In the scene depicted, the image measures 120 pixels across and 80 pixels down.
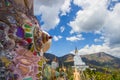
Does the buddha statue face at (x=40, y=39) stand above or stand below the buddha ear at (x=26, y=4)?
below

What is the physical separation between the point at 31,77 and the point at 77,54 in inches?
3582

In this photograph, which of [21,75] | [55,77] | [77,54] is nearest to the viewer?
[21,75]

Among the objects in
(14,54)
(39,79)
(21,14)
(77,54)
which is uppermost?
(77,54)

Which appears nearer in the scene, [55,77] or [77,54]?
[55,77]

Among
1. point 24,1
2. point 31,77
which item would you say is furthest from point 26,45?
point 24,1

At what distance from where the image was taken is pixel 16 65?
8.29 ft

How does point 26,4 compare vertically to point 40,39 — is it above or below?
above

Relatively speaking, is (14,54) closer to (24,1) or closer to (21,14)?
(21,14)

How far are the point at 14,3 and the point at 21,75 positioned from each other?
675 millimetres

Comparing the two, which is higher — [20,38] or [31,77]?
[20,38]

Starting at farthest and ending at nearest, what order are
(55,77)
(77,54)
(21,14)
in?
(77,54) → (55,77) → (21,14)

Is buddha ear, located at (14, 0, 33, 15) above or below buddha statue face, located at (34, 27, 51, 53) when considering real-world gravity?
above

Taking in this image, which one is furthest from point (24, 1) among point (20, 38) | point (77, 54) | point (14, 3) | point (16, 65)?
point (77, 54)

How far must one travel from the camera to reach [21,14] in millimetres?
2719
